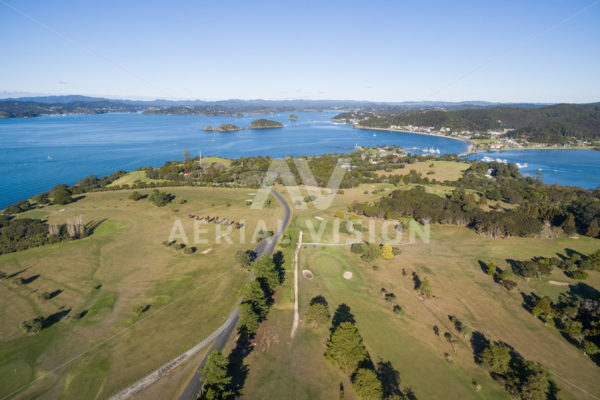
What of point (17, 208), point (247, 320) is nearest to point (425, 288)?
point (247, 320)

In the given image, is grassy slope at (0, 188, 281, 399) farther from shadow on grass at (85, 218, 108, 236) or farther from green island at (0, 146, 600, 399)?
shadow on grass at (85, 218, 108, 236)

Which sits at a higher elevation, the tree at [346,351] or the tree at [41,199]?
the tree at [41,199]

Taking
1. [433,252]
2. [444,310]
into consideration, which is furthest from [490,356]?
[433,252]

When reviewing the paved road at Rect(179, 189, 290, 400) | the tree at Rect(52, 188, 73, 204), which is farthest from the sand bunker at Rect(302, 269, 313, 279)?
the tree at Rect(52, 188, 73, 204)

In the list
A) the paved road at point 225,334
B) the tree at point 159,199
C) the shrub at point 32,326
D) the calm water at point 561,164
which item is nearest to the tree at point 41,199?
the tree at point 159,199

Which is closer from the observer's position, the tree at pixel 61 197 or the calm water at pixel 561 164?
the tree at pixel 61 197

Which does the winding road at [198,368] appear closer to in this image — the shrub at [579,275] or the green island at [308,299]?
the green island at [308,299]

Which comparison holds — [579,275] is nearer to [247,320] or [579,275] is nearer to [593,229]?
[593,229]
